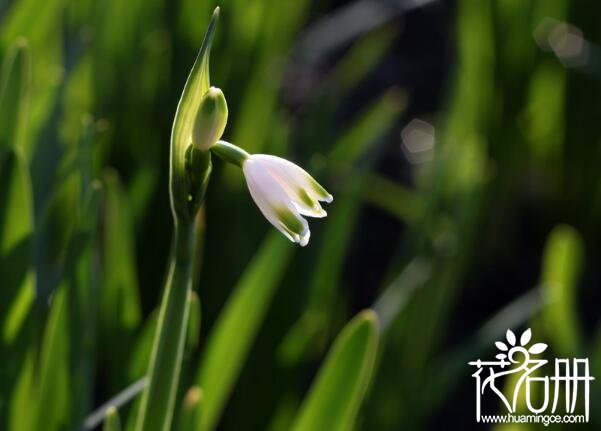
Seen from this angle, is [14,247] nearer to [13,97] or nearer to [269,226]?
[13,97]

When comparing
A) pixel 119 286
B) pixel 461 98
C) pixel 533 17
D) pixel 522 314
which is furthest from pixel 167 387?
pixel 533 17

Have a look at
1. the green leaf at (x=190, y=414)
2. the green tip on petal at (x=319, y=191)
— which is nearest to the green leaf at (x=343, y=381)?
the green leaf at (x=190, y=414)

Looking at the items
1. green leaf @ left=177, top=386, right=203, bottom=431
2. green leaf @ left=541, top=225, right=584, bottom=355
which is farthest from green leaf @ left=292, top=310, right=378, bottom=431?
green leaf @ left=541, top=225, right=584, bottom=355

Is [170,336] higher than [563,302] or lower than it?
lower

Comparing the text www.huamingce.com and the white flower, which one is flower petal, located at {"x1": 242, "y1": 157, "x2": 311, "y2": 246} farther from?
the text www.huamingce.com

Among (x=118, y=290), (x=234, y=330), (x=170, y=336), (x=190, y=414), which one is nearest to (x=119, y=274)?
(x=118, y=290)

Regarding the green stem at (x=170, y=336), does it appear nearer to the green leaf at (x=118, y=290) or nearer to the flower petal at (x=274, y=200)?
the flower petal at (x=274, y=200)
